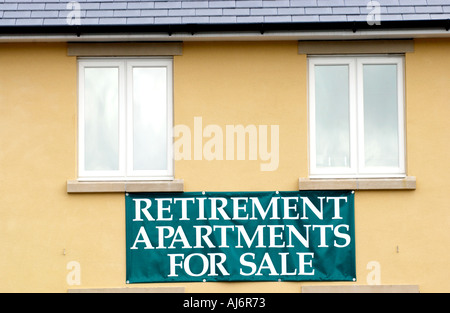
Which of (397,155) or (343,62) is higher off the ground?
(343,62)

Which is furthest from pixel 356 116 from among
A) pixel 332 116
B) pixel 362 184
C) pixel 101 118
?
pixel 101 118

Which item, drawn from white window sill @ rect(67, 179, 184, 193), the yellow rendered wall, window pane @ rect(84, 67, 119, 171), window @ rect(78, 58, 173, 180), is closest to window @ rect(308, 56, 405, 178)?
the yellow rendered wall

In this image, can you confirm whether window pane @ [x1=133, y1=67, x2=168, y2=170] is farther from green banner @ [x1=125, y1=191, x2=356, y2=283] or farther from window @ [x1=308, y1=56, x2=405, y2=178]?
window @ [x1=308, y1=56, x2=405, y2=178]

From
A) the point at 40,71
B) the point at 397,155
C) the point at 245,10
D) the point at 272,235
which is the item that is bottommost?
the point at 272,235

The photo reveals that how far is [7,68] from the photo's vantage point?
9758mm

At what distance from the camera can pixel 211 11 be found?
9656 mm

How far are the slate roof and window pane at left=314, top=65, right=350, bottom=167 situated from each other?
850 millimetres

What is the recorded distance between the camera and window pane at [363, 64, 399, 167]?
386 inches

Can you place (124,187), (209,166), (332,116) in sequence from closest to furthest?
1. (124,187)
2. (209,166)
3. (332,116)

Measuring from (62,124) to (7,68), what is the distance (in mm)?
1093

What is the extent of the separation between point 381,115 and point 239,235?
259 centimetres
